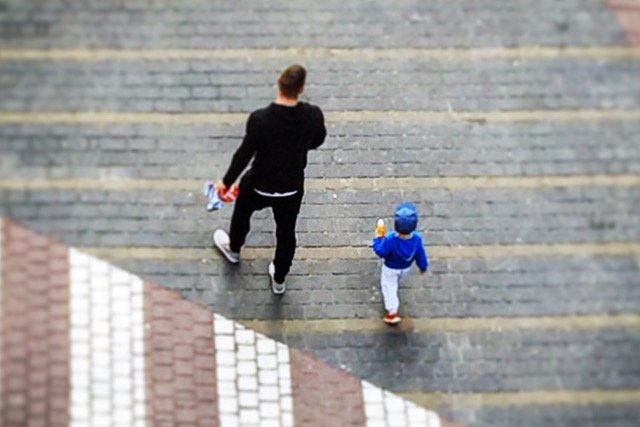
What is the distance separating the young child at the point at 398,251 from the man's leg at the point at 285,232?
2.20ft

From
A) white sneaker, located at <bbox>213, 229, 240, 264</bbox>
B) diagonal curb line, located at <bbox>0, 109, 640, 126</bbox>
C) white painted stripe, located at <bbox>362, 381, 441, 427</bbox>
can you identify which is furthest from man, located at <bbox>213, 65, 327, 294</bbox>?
diagonal curb line, located at <bbox>0, 109, 640, 126</bbox>

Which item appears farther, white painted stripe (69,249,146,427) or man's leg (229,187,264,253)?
white painted stripe (69,249,146,427)

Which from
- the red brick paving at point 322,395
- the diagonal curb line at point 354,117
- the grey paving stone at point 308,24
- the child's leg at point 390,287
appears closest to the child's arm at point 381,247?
the child's leg at point 390,287

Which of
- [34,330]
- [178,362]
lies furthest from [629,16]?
[34,330]

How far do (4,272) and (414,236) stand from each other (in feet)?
10.7

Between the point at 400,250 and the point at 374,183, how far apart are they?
139 centimetres

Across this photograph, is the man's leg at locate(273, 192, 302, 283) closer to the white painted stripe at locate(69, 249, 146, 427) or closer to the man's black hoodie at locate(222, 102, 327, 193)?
the man's black hoodie at locate(222, 102, 327, 193)

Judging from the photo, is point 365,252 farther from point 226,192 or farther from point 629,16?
point 629,16

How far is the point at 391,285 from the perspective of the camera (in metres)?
8.78

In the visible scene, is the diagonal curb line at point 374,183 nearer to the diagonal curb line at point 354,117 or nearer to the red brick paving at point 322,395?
the diagonal curb line at point 354,117

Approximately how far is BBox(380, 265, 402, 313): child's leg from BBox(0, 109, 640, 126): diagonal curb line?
1795 millimetres

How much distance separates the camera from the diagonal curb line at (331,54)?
996 cm

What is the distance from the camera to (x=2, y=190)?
923 cm

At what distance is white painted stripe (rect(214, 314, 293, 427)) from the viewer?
8500 mm
